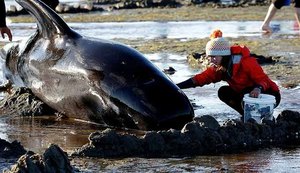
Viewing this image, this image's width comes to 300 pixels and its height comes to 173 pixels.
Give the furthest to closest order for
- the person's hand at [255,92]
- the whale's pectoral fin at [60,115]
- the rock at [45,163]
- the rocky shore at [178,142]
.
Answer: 1. the whale's pectoral fin at [60,115]
2. the person's hand at [255,92]
3. the rocky shore at [178,142]
4. the rock at [45,163]

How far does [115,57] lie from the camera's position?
9844 millimetres

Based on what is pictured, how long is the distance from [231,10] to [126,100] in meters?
20.7

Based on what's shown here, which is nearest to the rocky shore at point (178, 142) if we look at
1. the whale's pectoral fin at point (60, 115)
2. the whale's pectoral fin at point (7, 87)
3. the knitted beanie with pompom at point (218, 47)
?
the knitted beanie with pompom at point (218, 47)

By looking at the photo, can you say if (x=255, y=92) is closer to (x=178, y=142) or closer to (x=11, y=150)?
(x=178, y=142)

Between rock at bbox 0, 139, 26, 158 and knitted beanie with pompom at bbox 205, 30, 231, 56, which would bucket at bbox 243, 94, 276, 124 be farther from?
rock at bbox 0, 139, 26, 158

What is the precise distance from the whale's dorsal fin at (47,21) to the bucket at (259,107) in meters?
2.79

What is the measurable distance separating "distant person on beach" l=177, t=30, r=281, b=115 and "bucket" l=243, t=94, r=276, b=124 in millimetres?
111

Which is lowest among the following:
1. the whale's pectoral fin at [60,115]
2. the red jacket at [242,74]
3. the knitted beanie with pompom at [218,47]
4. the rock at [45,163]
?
the whale's pectoral fin at [60,115]

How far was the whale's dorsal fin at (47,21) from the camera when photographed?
10.6 meters

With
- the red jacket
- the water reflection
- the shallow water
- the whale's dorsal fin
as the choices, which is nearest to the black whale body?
the whale's dorsal fin

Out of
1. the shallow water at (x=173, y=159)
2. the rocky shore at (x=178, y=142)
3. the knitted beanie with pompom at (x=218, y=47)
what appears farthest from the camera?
the knitted beanie with pompom at (x=218, y=47)

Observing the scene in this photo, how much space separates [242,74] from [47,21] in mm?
2865

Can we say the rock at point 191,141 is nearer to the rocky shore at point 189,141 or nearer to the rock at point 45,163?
the rocky shore at point 189,141

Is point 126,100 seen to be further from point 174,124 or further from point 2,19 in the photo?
point 2,19
